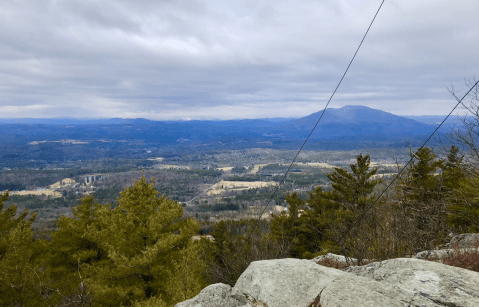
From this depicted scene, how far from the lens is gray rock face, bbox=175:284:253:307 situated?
5.16 m

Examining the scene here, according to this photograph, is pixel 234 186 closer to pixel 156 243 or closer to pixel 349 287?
pixel 156 243

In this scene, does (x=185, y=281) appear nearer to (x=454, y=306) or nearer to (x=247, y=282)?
(x=247, y=282)

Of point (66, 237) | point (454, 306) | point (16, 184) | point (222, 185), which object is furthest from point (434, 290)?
point (16, 184)

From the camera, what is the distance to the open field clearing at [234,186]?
160375 millimetres

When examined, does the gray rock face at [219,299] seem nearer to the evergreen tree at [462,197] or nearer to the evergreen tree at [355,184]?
the evergreen tree at [462,197]

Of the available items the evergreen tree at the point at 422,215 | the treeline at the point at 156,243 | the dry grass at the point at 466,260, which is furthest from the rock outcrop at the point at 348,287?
the evergreen tree at the point at 422,215

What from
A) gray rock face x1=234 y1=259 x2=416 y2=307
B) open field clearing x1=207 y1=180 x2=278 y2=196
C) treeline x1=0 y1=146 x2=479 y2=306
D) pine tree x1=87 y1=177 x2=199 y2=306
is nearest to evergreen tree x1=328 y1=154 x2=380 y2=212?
treeline x1=0 y1=146 x2=479 y2=306

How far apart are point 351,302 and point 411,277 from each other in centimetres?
138

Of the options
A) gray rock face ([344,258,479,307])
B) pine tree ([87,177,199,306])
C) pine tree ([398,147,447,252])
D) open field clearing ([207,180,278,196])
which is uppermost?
gray rock face ([344,258,479,307])

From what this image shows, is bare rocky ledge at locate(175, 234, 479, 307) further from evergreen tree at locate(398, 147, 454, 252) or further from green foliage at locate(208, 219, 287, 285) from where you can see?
green foliage at locate(208, 219, 287, 285)

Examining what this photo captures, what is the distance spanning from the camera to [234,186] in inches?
6673

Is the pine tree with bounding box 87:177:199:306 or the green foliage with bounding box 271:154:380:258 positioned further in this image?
the green foliage with bounding box 271:154:380:258

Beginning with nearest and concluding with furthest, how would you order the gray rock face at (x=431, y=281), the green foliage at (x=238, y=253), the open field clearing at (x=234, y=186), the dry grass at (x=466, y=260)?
the gray rock face at (x=431, y=281) < the dry grass at (x=466, y=260) < the green foliage at (x=238, y=253) < the open field clearing at (x=234, y=186)

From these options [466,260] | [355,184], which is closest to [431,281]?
[466,260]
